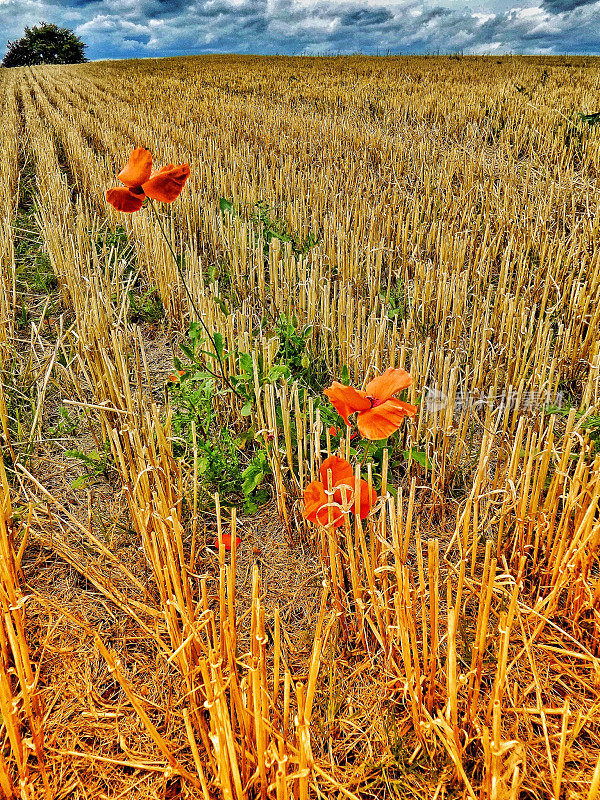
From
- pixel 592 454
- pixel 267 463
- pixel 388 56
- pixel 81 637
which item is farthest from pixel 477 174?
pixel 388 56

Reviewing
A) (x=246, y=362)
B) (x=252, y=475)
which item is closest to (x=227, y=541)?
(x=252, y=475)

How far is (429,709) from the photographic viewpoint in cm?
124

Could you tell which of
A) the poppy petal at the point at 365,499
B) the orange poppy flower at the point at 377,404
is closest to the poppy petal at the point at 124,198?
the orange poppy flower at the point at 377,404

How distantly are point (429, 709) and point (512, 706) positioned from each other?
200 millimetres

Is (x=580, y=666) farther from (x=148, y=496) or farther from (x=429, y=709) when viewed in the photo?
(x=148, y=496)

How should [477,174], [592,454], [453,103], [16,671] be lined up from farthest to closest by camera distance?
[453,103]
[477,174]
[592,454]
[16,671]

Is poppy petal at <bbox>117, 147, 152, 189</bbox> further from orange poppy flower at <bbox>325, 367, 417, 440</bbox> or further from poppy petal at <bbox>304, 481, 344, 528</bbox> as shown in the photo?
poppy petal at <bbox>304, 481, 344, 528</bbox>

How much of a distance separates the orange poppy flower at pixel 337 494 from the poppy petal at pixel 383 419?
12cm

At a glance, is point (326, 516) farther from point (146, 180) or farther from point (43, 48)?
point (43, 48)

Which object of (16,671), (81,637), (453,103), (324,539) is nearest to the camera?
(16,671)

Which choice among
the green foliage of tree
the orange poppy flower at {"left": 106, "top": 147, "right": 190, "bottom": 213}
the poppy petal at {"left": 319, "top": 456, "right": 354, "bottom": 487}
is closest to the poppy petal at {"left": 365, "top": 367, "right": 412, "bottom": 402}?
the poppy petal at {"left": 319, "top": 456, "right": 354, "bottom": 487}

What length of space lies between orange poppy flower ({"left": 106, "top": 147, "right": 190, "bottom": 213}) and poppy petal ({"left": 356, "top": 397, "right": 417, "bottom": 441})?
995 millimetres

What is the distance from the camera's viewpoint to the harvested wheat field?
1145mm

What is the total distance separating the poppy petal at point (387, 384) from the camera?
137 centimetres
